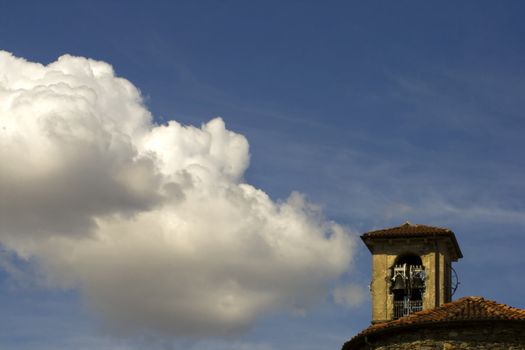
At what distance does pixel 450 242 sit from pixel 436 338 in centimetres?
1056

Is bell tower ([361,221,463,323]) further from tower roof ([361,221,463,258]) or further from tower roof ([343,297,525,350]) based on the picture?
tower roof ([343,297,525,350])

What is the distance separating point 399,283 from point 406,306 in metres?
0.71

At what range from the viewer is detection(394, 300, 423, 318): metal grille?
105 feet

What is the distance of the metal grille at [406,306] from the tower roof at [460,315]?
25.1ft

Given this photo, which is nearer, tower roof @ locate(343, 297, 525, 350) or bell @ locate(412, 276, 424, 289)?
tower roof @ locate(343, 297, 525, 350)

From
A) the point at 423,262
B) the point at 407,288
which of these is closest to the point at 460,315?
the point at 407,288

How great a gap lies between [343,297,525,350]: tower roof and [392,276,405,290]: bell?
306 inches

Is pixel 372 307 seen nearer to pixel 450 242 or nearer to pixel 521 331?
pixel 450 242

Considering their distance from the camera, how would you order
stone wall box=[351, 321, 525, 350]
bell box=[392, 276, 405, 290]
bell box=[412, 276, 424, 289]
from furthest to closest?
bell box=[392, 276, 405, 290], bell box=[412, 276, 424, 289], stone wall box=[351, 321, 525, 350]

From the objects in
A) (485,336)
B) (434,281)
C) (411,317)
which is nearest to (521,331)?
(485,336)

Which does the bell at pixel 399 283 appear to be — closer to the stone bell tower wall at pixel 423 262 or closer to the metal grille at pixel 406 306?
the stone bell tower wall at pixel 423 262

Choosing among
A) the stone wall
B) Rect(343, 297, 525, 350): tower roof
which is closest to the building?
Rect(343, 297, 525, 350): tower roof

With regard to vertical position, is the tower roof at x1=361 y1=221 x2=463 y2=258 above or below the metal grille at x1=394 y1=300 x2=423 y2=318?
above

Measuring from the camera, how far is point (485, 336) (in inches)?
896
